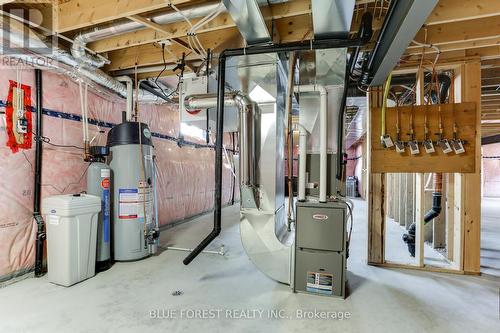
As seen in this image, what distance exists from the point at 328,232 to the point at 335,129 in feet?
3.19

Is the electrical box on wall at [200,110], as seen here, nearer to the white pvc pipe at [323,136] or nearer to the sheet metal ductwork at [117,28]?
the sheet metal ductwork at [117,28]

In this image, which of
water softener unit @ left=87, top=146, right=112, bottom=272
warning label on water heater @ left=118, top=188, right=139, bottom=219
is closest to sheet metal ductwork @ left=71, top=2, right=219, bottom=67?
water softener unit @ left=87, top=146, right=112, bottom=272

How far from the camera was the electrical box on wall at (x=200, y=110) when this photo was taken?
117 inches

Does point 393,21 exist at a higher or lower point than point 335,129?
higher

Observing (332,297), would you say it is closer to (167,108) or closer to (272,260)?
(272,260)

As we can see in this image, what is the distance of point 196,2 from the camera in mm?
2111

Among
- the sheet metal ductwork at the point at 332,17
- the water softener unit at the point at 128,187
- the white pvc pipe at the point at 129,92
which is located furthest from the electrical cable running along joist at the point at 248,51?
the white pvc pipe at the point at 129,92

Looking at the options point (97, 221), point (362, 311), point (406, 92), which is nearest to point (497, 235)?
point (406, 92)

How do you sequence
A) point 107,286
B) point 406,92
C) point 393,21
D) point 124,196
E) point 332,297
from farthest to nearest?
point 406,92, point 124,196, point 107,286, point 332,297, point 393,21

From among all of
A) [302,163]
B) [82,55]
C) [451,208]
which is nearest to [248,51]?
[302,163]

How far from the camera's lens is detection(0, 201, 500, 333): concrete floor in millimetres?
1862

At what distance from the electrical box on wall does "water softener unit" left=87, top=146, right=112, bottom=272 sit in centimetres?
99

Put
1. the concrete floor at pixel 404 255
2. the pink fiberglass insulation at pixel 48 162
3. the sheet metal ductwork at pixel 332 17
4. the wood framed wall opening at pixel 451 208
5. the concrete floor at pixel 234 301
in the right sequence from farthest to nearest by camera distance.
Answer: the concrete floor at pixel 404 255
the wood framed wall opening at pixel 451 208
the pink fiberglass insulation at pixel 48 162
the concrete floor at pixel 234 301
the sheet metal ductwork at pixel 332 17

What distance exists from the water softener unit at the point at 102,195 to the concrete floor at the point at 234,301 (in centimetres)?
19
